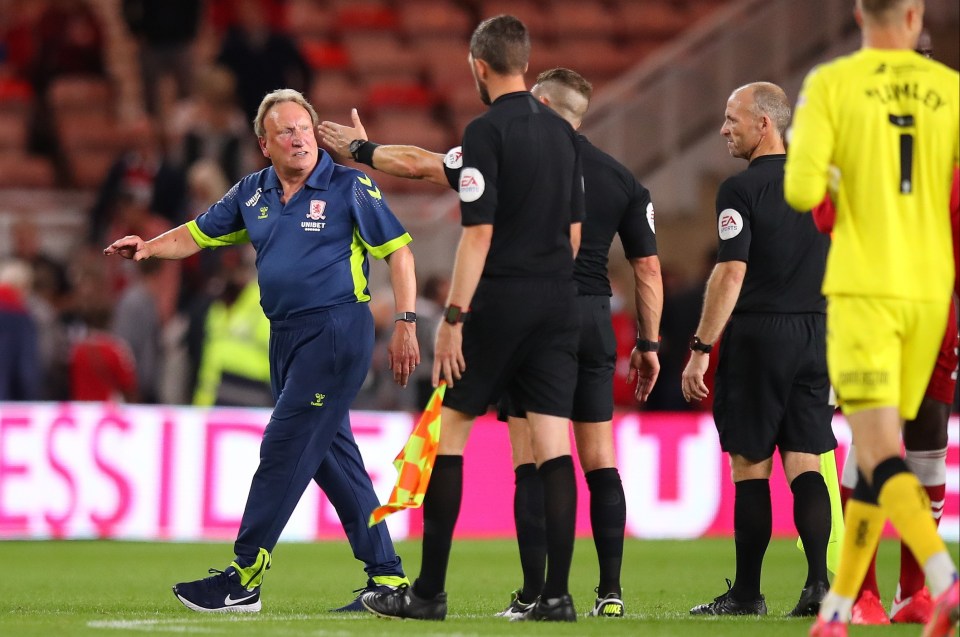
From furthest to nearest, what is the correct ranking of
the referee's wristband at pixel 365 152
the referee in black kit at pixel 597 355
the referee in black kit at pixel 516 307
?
the referee in black kit at pixel 597 355 → the referee's wristband at pixel 365 152 → the referee in black kit at pixel 516 307

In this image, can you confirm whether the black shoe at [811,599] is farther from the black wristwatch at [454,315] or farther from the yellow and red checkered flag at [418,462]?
the black wristwatch at [454,315]

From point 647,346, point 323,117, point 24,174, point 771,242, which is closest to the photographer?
point 771,242

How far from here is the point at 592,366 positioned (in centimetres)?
739

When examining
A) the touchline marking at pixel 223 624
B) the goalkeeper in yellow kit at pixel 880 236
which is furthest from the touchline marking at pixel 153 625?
the goalkeeper in yellow kit at pixel 880 236

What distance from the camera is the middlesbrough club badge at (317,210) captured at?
24.3 feet

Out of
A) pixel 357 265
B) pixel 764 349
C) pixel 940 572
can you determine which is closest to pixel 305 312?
pixel 357 265

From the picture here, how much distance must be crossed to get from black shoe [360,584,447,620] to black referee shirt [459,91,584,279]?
1.30 meters

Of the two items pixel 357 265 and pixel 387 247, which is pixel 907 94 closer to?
pixel 387 247

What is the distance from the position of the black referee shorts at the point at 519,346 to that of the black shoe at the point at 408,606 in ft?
2.54

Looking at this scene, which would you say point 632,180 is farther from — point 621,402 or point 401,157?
point 621,402

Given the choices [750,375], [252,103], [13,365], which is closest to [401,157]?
[750,375]

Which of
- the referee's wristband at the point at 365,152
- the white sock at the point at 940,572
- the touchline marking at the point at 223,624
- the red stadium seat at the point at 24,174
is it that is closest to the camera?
the white sock at the point at 940,572

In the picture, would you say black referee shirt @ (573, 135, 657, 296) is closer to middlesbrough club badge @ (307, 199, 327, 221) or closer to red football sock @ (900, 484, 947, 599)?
middlesbrough club badge @ (307, 199, 327, 221)

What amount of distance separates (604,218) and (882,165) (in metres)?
1.93
